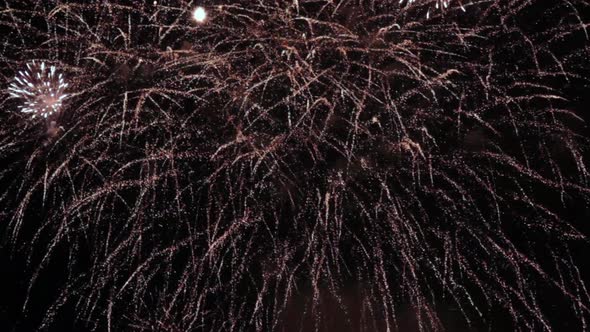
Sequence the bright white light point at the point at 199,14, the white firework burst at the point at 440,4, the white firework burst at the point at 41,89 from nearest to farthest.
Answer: the white firework burst at the point at 440,4 < the bright white light point at the point at 199,14 < the white firework burst at the point at 41,89

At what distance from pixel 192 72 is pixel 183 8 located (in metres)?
0.37

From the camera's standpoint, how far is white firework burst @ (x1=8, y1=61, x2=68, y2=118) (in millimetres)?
3791

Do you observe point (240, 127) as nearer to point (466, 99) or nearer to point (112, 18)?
point (112, 18)

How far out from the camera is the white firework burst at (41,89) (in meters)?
3.79

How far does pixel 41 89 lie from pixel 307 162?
1667mm

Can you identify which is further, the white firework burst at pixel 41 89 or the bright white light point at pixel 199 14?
the white firework burst at pixel 41 89

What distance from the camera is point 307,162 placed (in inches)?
144

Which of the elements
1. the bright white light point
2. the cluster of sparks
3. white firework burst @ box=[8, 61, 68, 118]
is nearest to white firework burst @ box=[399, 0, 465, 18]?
the cluster of sparks

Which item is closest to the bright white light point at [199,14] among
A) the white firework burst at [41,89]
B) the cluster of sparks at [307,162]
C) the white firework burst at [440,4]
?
the cluster of sparks at [307,162]

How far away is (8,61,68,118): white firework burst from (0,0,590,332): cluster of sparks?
0.01 metres

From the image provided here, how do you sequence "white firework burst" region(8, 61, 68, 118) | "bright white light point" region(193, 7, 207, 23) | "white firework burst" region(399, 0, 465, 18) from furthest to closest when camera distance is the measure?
"white firework burst" region(8, 61, 68, 118), "bright white light point" region(193, 7, 207, 23), "white firework burst" region(399, 0, 465, 18)

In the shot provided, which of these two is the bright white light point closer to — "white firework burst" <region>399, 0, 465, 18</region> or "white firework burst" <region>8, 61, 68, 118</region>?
"white firework burst" <region>8, 61, 68, 118</region>

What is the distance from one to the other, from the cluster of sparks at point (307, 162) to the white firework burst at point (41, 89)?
0.01 metres

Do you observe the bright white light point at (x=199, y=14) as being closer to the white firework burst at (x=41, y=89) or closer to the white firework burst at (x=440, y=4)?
the white firework burst at (x=41, y=89)
